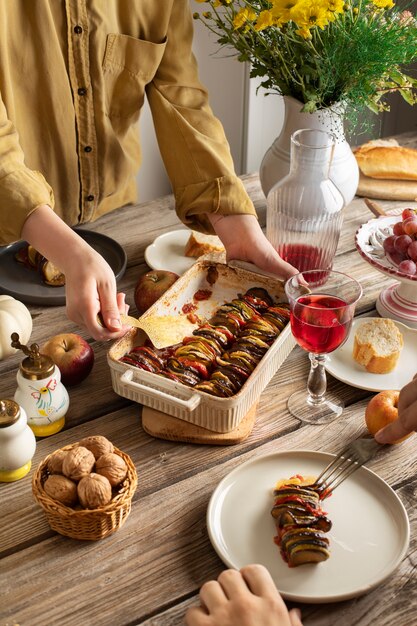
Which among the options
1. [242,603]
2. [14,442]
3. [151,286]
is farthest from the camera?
[151,286]

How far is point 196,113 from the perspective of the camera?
1.79 metres

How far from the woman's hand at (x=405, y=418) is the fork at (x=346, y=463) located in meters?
0.03

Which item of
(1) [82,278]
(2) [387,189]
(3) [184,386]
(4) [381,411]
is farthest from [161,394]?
(2) [387,189]

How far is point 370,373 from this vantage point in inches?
56.1

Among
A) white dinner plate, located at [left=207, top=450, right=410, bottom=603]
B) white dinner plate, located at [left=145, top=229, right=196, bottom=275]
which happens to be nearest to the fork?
white dinner plate, located at [left=207, top=450, right=410, bottom=603]

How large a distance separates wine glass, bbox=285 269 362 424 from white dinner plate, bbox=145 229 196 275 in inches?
17.8

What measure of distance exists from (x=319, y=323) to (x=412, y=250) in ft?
1.30

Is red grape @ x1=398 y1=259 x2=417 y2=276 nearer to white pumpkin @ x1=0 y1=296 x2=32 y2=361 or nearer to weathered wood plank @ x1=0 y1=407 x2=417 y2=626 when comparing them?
weathered wood plank @ x1=0 y1=407 x2=417 y2=626

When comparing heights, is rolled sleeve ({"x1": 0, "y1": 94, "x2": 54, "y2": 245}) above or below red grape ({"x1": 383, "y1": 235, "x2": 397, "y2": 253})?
above

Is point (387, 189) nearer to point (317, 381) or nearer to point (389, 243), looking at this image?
point (389, 243)

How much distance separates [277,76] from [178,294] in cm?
58

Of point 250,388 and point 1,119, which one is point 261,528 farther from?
point 1,119

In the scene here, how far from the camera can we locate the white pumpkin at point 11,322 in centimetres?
141

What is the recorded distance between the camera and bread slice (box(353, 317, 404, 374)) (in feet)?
4.62
